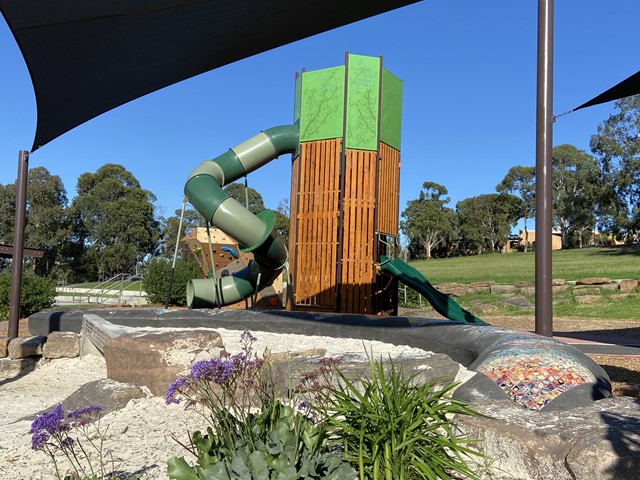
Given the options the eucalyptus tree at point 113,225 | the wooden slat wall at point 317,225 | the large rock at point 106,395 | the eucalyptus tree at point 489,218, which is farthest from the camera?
the eucalyptus tree at point 489,218

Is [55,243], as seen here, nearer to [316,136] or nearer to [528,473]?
[316,136]

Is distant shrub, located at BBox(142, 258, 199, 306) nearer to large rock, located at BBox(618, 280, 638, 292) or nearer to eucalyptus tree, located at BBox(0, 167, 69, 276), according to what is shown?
large rock, located at BBox(618, 280, 638, 292)

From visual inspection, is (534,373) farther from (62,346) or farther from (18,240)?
(18,240)

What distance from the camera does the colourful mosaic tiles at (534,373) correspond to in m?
3.21

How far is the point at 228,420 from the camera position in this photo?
230 cm

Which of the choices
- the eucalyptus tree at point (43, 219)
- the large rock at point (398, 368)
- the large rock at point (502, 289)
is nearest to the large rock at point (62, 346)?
the large rock at point (398, 368)

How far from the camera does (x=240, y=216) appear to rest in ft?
29.9

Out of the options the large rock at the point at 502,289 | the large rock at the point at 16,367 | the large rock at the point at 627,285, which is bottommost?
the large rock at the point at 16,367

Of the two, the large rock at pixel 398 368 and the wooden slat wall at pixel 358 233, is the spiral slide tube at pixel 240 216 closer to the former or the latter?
the wooden slat wall at pixel 358 233

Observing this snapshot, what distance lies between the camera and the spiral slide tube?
9109mm

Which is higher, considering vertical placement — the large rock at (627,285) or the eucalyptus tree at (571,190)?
the eucalyptus tree at (571,190)

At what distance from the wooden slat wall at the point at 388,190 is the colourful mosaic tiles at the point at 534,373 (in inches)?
263

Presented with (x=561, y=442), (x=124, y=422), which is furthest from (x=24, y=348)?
(x=561, y=442)

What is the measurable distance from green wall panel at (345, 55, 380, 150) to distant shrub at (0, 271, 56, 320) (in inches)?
368
